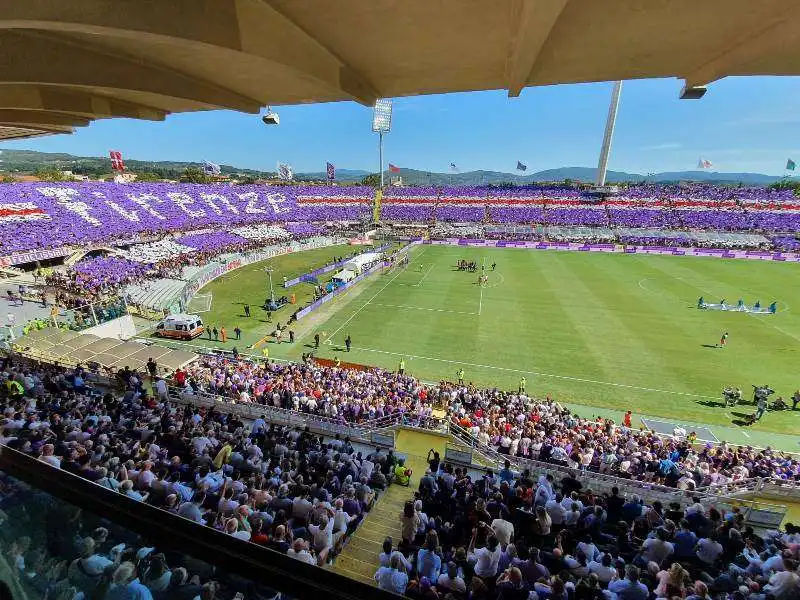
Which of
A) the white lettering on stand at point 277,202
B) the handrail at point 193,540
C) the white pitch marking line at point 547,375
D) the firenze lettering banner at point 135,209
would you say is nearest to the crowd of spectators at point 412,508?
the handrail at point 193,540

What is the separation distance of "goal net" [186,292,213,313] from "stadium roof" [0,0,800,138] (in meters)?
26.3

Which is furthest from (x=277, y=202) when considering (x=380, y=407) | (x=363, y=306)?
(x=380, y=407)

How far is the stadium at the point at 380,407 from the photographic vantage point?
114 inches

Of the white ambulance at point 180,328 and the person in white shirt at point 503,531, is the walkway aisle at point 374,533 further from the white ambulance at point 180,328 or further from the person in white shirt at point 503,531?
the white ambulance at point 180,328

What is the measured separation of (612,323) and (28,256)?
4709 cm

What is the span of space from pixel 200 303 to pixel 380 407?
22629mm

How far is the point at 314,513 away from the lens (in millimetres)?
6516

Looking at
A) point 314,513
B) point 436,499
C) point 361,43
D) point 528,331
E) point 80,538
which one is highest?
point 361,43

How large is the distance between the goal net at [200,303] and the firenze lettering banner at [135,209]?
17.8 meters

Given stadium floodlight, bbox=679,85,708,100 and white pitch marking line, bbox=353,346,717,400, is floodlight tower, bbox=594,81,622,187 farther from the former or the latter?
stadium floodlight, bbox=679,85,708,100

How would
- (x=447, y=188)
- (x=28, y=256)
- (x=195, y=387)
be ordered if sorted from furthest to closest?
(x=447, y=188)
(x=28, y=256)
(x=195, y=387)

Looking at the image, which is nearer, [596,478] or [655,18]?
[655,18]

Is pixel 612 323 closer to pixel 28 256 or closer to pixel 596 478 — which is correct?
pixel 596 478

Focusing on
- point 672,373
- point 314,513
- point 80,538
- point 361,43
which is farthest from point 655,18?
point 672,373
